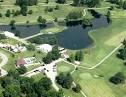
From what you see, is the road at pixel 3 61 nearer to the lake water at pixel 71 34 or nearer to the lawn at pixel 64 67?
the lawn at pixel 64 67

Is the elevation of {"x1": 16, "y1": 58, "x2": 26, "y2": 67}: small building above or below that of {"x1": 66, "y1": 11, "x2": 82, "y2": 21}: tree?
below

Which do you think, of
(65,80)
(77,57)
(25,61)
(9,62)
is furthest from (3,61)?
(77,57)

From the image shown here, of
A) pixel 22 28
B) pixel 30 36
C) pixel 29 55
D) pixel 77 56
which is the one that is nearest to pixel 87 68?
pixel 77 56

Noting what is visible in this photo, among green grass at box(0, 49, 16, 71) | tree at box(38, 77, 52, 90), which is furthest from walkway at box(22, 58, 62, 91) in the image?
green grass at box(0, 49, 16, 71)

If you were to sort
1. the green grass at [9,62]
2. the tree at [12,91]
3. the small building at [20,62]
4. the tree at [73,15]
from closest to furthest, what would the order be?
the tree at [12,91]
the green grass at [9,62]
the small building at [20,62]
the tree at [73,15]

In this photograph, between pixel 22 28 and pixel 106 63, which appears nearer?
pixel 106 63

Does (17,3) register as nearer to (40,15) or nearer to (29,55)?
(40,15)

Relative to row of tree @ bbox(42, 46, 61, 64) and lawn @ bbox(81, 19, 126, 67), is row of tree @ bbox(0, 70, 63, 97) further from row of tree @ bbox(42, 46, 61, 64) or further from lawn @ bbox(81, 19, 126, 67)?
lawn @ bbox(81, 19, 126, 67)

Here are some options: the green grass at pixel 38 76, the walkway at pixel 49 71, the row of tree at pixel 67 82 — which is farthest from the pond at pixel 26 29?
the row of tree at pixel 67 82

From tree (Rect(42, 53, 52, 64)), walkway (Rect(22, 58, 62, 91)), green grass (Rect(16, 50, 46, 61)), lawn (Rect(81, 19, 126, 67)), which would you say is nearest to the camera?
walkway (Rect(22, 58, 62, 91))

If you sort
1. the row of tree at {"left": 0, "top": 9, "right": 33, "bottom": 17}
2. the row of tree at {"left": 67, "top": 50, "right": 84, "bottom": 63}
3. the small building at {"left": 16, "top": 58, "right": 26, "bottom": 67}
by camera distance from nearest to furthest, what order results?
the small building at {"left": 16, "top": 58, "right": 26, "bottom": 67} → the row of tree at {"left": 67, "top": 50, "right": 84, "bottom": 63} → the row of tree at {"left": 0, "top": 9, "right": 33, "bottom": 17}

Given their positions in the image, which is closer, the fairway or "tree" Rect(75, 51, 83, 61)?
the fairway
